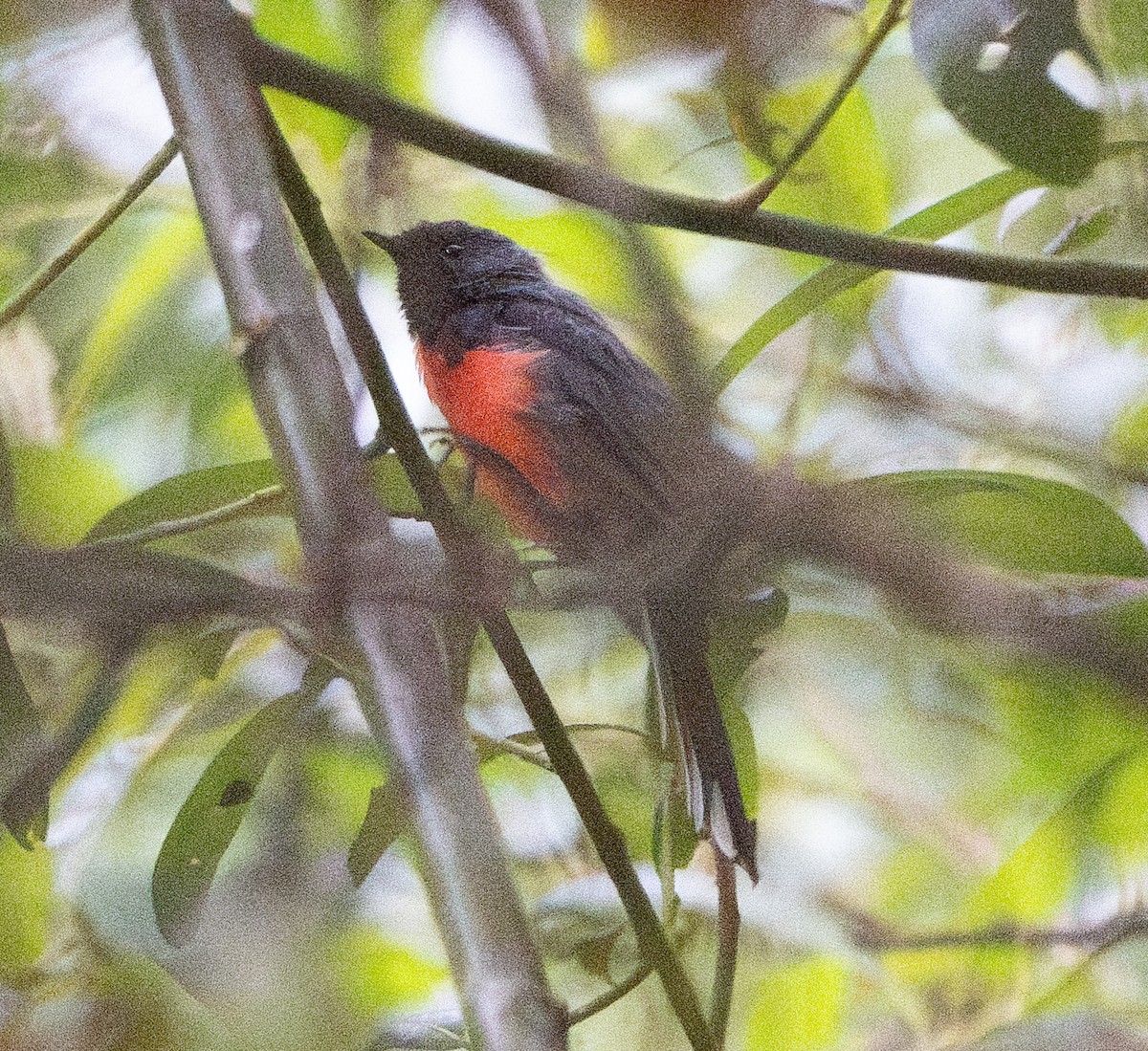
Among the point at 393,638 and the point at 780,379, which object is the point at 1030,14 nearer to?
the point at 780,379

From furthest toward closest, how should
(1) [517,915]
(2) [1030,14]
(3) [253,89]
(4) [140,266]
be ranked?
(4) [140,266] < (2) [1030,14] < (3) [253,89] < (1) [517,915]

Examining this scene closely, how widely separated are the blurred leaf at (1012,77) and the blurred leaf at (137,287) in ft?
1.55

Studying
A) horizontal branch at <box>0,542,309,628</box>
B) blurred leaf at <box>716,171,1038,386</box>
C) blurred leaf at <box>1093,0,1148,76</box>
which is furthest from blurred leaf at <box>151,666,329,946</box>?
blurred leaf at <box>1093,0,1148,76</box>

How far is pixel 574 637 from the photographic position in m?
0.74

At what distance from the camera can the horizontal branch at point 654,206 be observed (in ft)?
2.08

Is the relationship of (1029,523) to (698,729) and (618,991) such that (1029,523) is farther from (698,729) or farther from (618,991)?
(618,991)

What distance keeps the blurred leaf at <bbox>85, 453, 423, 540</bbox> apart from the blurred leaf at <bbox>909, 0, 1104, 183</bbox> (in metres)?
0.38

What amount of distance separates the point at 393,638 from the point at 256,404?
132 millimetres

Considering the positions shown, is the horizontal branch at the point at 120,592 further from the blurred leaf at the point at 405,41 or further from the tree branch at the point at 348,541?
the blurred leaf at the point at 405,41

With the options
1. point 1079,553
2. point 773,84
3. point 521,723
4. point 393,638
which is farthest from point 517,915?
point 773,84

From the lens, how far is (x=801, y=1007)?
779 mm

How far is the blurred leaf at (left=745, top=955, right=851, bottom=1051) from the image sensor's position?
0.76 meters

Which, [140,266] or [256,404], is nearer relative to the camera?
[256,404]

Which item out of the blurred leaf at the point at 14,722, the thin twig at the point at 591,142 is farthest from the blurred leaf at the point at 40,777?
the thin twig at the point at 591,142
